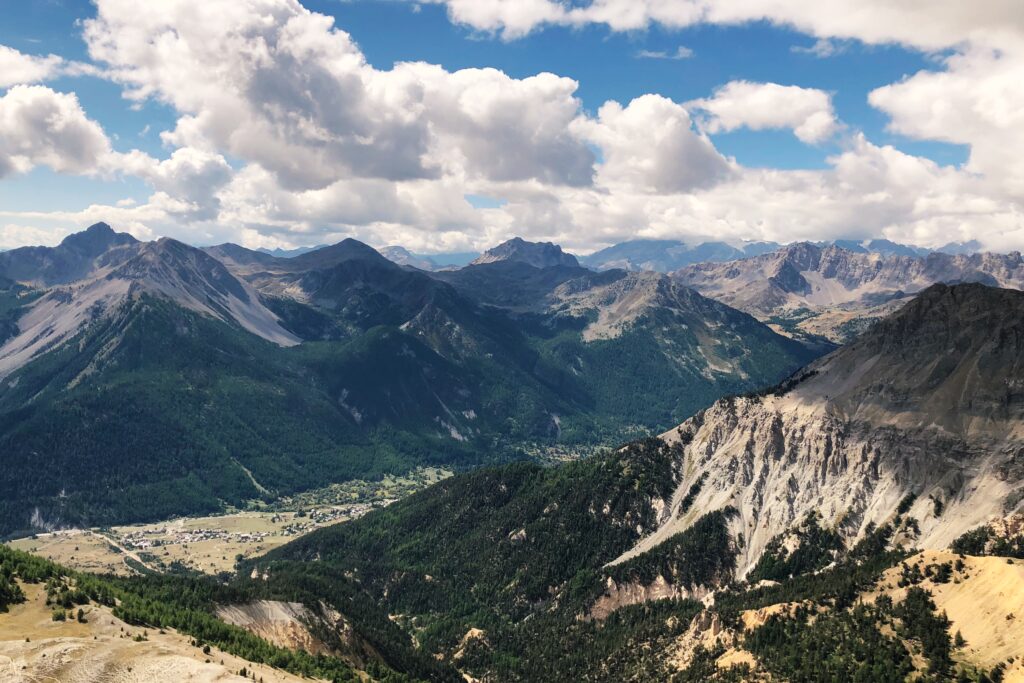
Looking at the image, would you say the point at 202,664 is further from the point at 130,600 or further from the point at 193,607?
the point at 193,607

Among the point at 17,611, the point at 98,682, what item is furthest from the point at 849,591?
the point at 17,611

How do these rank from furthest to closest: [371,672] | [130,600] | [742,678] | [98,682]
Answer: [371,672] < [742,678] < [130,600] < [98,682]

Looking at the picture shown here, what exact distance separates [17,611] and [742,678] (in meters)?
152

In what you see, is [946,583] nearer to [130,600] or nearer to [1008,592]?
[1008,592]

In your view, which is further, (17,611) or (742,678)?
(742,678)

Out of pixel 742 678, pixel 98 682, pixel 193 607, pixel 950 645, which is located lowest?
pixel 742 678

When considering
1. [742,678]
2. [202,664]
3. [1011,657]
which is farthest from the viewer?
[742,678]

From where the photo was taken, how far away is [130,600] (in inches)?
6422

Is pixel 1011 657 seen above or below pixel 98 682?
below

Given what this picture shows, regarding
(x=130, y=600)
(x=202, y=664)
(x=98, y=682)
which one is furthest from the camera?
(x=130, y=600)

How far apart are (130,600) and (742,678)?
13953 cm

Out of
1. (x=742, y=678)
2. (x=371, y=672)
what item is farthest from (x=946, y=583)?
(x=371, y=672)

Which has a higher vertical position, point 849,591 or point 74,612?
point 74,612

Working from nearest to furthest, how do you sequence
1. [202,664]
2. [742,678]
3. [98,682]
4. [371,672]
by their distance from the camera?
[98,682] → [202,664] → [742,678] → [371,672]
